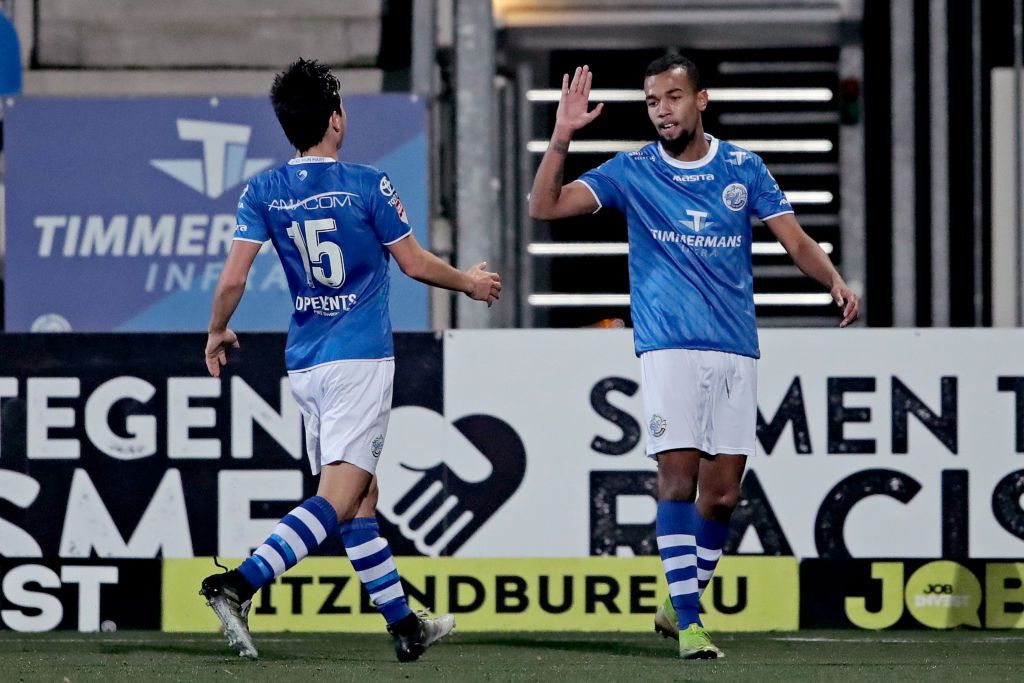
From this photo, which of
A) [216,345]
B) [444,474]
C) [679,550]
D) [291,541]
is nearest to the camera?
[291,541]

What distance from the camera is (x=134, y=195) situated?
10867mm

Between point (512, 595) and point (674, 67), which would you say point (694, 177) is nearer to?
point (674, 67)

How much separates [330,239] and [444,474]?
1.63 meters

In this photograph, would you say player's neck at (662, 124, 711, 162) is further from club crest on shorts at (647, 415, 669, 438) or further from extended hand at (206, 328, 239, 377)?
extended hand at (206, 328, 239, 377)

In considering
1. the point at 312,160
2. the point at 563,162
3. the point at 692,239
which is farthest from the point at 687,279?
the point at 312,160

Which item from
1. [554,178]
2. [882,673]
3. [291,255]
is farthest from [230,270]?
[882,673]

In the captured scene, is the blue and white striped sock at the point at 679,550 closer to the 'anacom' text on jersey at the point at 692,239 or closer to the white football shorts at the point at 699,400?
the white football shorts at the point at 699,400

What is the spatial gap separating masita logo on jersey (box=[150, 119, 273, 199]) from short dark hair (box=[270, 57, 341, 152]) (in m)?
5.05

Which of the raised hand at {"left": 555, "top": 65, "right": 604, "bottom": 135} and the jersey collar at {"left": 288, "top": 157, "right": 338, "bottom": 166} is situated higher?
the raised hand at {"left": 555, "top": 65, "right": 604, "bottom": 135}

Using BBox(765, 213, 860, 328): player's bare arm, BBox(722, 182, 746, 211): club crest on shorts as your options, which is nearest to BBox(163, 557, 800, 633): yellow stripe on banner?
BBox(765, 213, 860, 328): player's bare arm

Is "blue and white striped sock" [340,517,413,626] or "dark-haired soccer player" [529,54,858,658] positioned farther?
"dark-haired soccer player" [529,54,858,658]

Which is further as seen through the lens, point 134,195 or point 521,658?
point 134,195

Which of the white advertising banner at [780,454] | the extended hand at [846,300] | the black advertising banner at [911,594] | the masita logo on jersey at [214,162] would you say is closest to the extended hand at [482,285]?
the extended hand at [846,300]

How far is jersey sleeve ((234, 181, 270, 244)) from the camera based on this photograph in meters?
5.72
